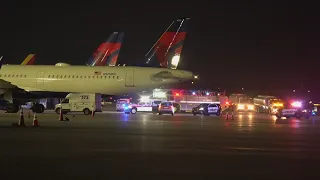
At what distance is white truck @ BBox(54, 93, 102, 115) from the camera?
50.3 meters

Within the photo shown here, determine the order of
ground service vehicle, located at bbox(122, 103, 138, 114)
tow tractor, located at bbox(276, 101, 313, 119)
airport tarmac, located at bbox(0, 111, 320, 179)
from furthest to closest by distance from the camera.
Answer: ground service vehicle, located at bbox(122, 103, 138, 114), tow tractor, located at bbox(276, 101, 313, 119), airport tarmac, located at bbox(0, 111, 320, 179)

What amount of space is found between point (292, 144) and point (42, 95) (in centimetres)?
Result: 3782

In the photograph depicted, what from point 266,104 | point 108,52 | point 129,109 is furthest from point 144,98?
point 266,104

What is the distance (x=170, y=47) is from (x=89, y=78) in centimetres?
927

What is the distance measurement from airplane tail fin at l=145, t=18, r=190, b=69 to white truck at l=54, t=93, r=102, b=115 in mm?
7577

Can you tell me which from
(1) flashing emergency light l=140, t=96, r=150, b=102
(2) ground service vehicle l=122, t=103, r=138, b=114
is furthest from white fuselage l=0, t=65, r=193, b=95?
(1) flashing emergency light l=140, t=96, r=150, b=102

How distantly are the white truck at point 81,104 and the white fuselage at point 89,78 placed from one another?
9.27ft

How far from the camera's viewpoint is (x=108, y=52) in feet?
246

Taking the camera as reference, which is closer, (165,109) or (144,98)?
(165,109)

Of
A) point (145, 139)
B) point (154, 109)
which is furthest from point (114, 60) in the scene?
point (145, 139)

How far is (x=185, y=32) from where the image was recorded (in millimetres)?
57625

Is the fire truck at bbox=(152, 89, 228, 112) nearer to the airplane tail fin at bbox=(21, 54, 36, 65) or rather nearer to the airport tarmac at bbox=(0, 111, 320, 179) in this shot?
the airplane tail fin at bbox=(21, 54, 36, 65)

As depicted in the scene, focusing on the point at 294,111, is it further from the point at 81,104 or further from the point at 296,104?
the point at 81,104

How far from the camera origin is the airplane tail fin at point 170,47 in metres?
55.7
